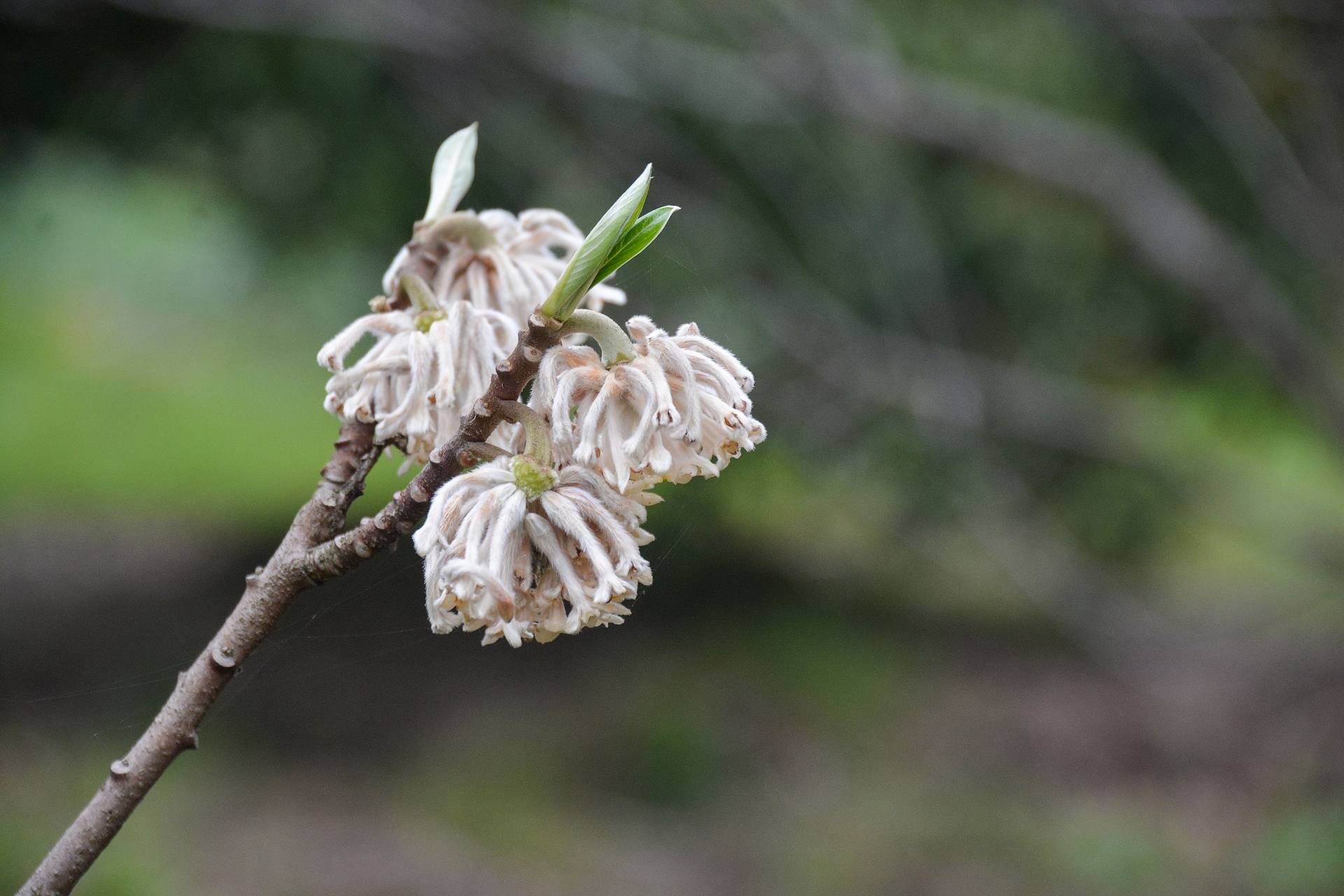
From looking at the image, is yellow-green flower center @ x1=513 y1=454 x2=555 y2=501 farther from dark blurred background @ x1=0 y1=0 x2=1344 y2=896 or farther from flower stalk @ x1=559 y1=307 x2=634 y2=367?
dark blurred background @ x1=0 y1=0 x2=1344 y2=896

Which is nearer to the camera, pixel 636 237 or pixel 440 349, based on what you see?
pixel 636 237

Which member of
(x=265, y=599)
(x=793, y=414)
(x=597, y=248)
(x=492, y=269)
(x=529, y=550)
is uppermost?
(x=793, y=414)

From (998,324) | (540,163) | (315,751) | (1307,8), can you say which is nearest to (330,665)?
(315,751)

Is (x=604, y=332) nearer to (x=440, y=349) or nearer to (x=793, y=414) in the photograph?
(x=440, y=349)

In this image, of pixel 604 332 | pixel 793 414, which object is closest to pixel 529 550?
pixel 604 332

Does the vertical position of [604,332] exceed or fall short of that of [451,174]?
it falls short

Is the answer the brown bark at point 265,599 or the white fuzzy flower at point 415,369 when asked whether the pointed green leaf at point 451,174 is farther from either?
the brown bark at point 265,599
